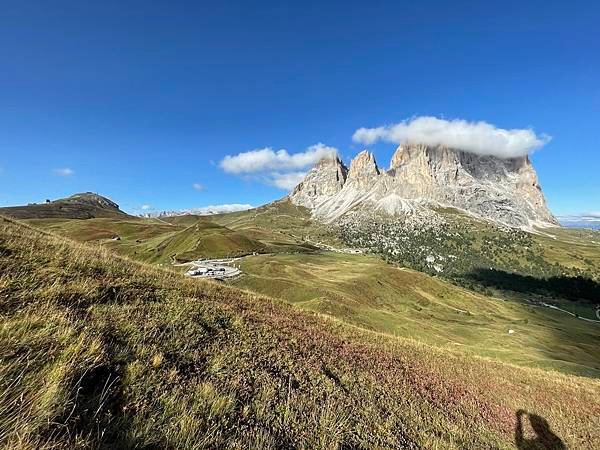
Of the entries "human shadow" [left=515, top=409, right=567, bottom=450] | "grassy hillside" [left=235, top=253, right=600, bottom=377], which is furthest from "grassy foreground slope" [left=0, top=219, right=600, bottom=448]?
"grassy hillside" [left=235, top=253, right=600, bottom=377]

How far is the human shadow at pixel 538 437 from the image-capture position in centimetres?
1369

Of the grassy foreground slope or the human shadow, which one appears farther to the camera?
the human shadow

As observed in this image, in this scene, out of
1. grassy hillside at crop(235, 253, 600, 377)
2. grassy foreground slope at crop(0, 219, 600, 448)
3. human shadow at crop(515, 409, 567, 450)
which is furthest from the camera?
grassy hillside at crop(235, 253, 600, 377)

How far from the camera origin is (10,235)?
14375mm

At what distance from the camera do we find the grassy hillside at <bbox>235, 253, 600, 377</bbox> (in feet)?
300

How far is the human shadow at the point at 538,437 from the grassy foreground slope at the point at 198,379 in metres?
0.33

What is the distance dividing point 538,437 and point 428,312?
123987mm

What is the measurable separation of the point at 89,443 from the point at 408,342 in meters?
22.1

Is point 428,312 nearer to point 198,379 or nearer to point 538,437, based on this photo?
point 538,437

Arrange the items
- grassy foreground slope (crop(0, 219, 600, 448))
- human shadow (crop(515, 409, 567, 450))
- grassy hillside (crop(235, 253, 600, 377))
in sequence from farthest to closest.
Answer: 1. grassy hillside (crop(235, 253, 600, 377))
2. human shadow (crop(515, 409, 567, 450))
3. grassy foreground slope (crop(0, 219, 600, 448))

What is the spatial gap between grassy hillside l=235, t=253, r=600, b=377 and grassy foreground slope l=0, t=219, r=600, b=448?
57.1 metres

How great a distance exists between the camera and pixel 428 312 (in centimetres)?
13038

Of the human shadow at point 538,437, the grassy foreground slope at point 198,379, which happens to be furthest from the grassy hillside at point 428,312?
the grassy foreground slope at point 198,379

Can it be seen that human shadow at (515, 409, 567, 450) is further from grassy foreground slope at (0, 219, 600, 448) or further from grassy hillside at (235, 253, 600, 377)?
grassy hillside at (235, 253, 600, 377)
